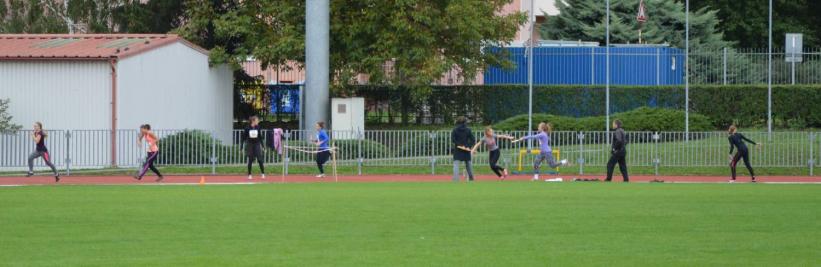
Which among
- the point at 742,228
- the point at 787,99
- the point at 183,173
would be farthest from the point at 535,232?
the point at 787,99

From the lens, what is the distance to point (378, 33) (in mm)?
43562

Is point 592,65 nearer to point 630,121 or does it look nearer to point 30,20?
point 630,121

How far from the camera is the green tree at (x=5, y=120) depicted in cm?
3597

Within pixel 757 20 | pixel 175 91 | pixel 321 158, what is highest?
pixel 757 20

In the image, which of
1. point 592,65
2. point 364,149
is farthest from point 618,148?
point 592,65

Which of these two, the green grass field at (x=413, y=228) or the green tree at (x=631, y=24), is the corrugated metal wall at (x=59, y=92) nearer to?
the green grass field at (x=413, y=228)

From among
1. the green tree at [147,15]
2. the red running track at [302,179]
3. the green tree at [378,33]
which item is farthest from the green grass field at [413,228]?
the green tree at [147,15]

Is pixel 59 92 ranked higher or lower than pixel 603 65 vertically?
lower

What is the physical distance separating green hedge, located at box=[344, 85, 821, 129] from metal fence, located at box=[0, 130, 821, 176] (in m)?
8.16

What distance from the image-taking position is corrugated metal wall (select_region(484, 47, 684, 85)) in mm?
48250

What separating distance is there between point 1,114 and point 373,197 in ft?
54.9

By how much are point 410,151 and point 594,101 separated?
40.8 feet

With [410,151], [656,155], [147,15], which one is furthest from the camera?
[147,15]

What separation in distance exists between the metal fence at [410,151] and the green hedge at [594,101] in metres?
8.16
